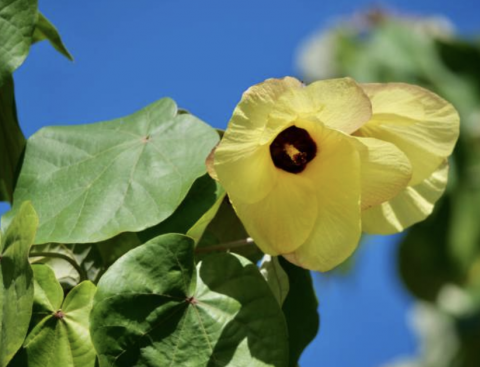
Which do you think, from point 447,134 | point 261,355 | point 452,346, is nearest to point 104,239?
point 261,355

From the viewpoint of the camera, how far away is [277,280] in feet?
2.33

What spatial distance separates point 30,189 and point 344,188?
316 mm

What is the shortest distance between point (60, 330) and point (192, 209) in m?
0.16

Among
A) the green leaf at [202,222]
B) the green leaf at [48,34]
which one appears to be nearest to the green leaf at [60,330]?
the green leaf at [202,222]

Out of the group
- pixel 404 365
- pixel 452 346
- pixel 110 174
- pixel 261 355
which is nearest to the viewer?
pixel 261 355

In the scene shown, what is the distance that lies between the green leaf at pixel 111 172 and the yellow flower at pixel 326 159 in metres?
0.07

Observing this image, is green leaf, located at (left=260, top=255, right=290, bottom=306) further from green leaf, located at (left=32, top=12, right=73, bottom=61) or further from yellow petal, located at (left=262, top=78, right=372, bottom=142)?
green leaf, located at (left=32, top=12, right=73, bottom=61)

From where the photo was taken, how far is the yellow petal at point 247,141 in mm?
614

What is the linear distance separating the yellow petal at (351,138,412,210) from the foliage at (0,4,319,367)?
0.12 metres

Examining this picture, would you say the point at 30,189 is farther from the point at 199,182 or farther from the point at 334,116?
the point at 334,116

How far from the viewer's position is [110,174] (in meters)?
0.72

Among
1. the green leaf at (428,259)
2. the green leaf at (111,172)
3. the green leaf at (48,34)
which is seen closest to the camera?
the green leaf at (111,172)

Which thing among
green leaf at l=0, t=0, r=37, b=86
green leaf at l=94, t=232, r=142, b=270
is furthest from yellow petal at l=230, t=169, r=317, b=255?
green leaf at l=0, t=0, r=37, b=86

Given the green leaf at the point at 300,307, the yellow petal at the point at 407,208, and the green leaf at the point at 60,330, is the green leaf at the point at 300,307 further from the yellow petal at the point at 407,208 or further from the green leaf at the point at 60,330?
the green leaf at the point at 60,330
